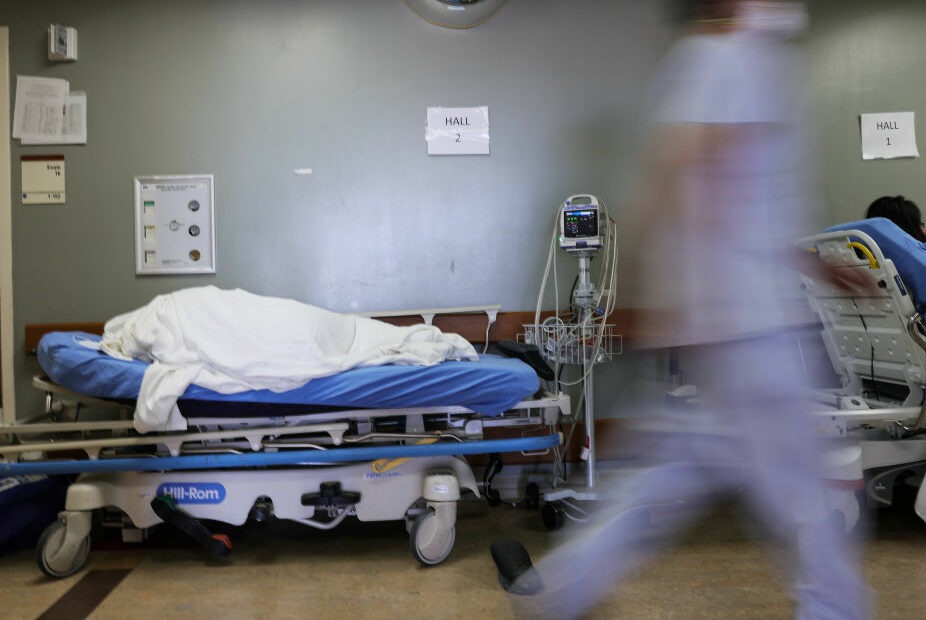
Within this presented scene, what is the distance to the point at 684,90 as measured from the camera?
4.35 feet

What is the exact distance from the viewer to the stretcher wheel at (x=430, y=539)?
219 cm

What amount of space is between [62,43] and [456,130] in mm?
1971

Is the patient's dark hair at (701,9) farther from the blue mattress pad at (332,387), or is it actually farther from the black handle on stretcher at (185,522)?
the black handle on stretcher at (185,522)

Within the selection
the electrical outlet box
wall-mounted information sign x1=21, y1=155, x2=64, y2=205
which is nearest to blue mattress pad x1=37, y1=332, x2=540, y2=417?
wall-mounted information sign x1=21, y1=155, x2=64, y2=205

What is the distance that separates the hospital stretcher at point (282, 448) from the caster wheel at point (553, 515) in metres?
0.41

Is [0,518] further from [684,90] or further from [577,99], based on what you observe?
[577,99]

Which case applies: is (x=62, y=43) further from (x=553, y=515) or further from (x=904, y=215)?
(x=904, y=215)

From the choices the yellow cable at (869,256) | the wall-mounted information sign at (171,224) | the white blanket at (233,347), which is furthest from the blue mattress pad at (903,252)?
the wall-mounted information sign at (171,224)

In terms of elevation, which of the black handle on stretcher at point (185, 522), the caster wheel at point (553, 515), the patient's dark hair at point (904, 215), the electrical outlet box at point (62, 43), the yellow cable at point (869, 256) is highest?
the electrical outlet box at point (62, 43)

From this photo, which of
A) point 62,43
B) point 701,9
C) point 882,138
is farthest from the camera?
point 882,138

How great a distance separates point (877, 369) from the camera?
8.18 feet

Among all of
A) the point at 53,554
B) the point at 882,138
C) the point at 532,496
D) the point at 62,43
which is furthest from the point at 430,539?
the point at 882,138

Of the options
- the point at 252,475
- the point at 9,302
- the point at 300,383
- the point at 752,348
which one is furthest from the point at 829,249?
the point at 9,302

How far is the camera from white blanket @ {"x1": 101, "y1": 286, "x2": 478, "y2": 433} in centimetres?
202
